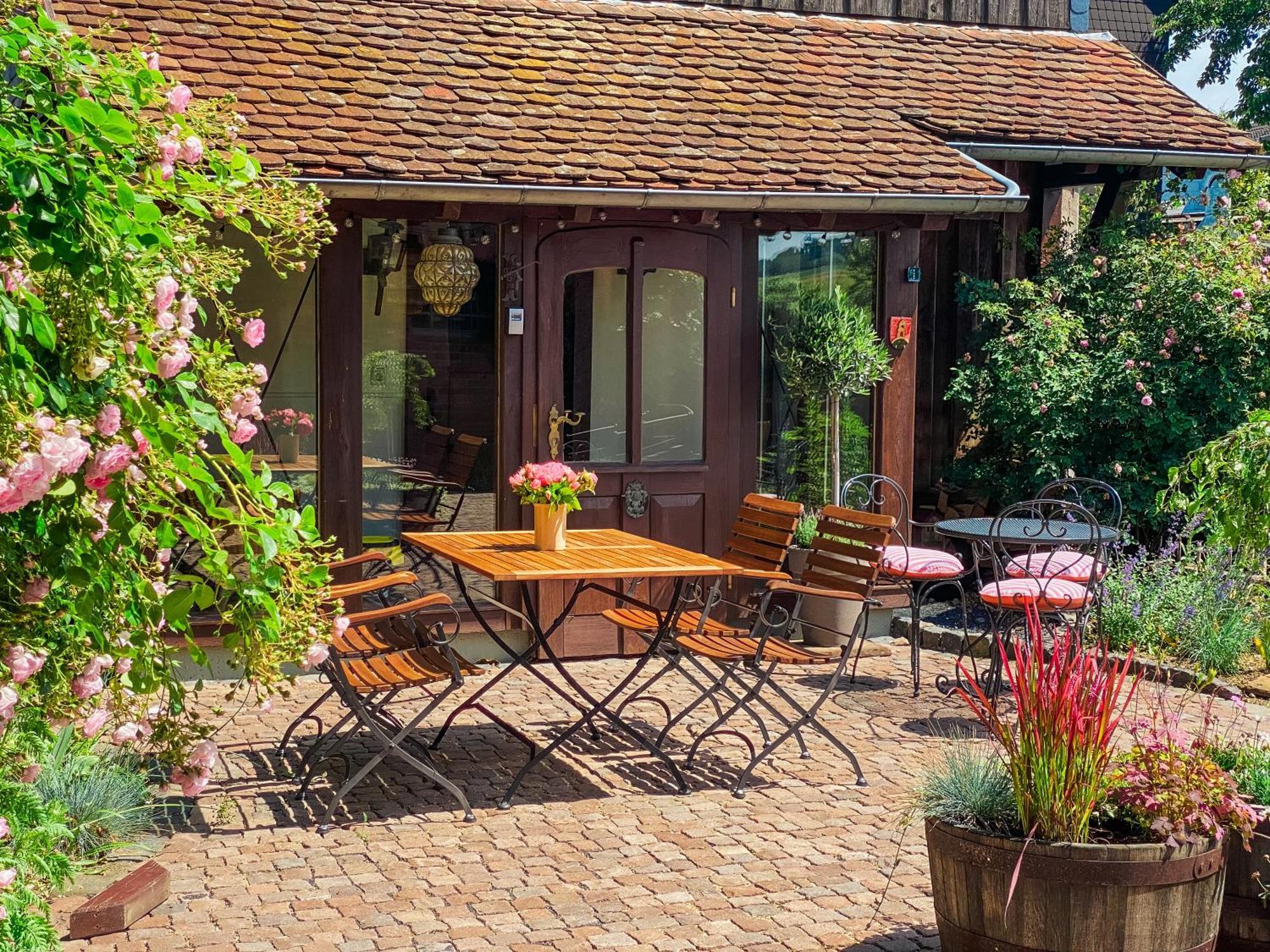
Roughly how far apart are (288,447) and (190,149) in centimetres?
553

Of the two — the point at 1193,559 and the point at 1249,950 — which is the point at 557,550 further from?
the point at 1193,559

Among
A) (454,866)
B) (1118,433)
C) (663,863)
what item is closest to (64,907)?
(454,866)

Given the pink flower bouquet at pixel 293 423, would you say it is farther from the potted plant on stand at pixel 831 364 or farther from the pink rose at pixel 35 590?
the pink rose at pixel 35 590

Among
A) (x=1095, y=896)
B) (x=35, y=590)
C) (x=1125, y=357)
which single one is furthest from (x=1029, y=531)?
(x=35, y=590)

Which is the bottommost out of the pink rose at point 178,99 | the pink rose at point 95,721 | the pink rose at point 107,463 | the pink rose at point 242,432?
the pink rose at point 95,721

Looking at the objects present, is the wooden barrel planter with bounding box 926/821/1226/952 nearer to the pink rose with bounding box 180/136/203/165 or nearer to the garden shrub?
the pink rose with bounding box 180/136/203/165

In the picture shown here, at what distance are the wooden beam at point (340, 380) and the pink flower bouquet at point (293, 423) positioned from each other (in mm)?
89

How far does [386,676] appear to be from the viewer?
20.2 ft

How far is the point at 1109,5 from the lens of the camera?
79.8ft

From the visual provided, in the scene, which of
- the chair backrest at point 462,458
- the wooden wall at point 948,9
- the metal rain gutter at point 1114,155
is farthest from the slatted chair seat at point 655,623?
the wooden wall at point 948,9

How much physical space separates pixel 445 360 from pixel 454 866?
13.5 feet

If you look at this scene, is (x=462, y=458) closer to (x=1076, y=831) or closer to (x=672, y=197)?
(x=672, y=197)

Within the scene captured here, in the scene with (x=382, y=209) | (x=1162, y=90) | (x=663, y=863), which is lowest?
(x=663, y=863)

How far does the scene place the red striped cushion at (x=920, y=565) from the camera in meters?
8.40
